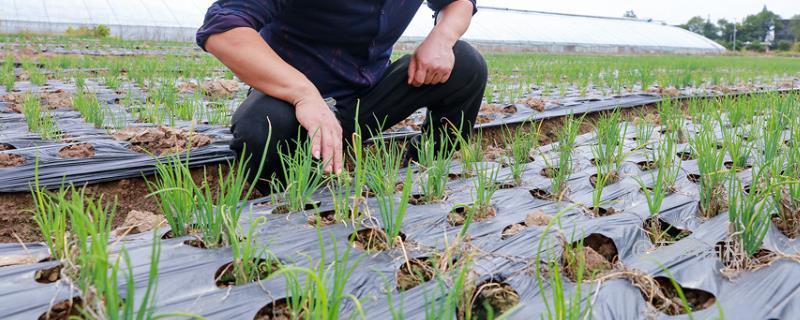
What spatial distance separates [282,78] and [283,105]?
0.12 m

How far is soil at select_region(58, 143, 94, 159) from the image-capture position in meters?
1.81

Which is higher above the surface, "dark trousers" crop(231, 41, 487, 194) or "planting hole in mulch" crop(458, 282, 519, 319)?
"dark trousers" crop(231, 41, 487, 194)

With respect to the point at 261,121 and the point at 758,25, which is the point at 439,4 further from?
the point at 758,25

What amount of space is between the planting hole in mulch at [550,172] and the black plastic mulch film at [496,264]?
135 mm

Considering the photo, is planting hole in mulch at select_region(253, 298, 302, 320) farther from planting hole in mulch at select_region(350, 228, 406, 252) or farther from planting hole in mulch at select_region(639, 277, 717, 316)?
planting hole in mulch at select_region(639, 277, 717, 316)

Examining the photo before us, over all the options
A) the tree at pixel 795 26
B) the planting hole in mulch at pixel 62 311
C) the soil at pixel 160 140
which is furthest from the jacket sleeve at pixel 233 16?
the tree at pixel 795 26

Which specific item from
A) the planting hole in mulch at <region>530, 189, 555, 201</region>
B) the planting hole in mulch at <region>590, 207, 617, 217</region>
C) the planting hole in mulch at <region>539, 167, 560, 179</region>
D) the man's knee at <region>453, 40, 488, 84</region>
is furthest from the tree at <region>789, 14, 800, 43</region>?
the planting hole in mulch at <region>590, 207, 617, 217</region>

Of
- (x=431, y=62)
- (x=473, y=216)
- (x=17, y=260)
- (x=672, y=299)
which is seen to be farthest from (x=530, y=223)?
(x=17, y=260)

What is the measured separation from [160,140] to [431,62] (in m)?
0.96

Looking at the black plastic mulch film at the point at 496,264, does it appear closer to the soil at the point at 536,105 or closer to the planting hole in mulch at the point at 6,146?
the planting hole in mulch at the point at 6,146

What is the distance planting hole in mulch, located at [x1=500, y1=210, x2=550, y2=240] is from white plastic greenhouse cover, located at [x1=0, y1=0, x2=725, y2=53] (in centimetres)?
1381

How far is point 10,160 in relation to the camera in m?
1.71

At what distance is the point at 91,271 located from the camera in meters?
0.75

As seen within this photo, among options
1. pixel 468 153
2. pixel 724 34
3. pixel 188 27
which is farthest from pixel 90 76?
pixel 724 34
